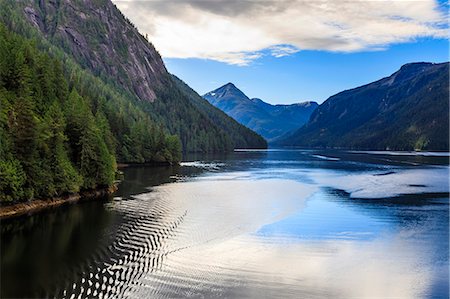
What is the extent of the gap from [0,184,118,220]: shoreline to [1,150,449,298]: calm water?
230 centimetres

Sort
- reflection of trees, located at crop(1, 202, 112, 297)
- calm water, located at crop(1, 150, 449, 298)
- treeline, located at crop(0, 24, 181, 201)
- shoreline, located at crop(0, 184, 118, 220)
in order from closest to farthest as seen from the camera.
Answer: calm water, located at crop(1, 150, 449, 298) < reflection of trees, located at crop(1, 202, 112, 297) < shoreline, located at crop(0, 184, 118, 220) < treeline, located at crop(0, 24, 181, 201)

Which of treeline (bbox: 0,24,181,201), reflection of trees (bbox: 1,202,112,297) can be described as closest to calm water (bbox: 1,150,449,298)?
reflection of trees (bbox: 1,202,112,297)

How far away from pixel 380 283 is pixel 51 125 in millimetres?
47400

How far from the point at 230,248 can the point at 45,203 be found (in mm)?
29283

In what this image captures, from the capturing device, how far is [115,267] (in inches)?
1280

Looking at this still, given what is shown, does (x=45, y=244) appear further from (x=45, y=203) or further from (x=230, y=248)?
(x=45, y=203)

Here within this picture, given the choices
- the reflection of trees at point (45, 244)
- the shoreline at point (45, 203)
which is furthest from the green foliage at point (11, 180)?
the reflection of trees at point (45, 244)

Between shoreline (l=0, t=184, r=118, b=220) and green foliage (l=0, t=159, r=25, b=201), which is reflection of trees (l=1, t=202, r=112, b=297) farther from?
green foliage (l=0, t=159, r=25, b=201)

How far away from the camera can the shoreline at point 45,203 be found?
4884 cm

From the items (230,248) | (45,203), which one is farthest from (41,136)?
(230,248)

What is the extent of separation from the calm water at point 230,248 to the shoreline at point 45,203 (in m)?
2.30

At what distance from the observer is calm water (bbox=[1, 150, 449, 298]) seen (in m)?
28.8

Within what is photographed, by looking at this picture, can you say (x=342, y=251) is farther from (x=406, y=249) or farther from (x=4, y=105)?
(x=4, y=105)

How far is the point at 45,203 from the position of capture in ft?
184
